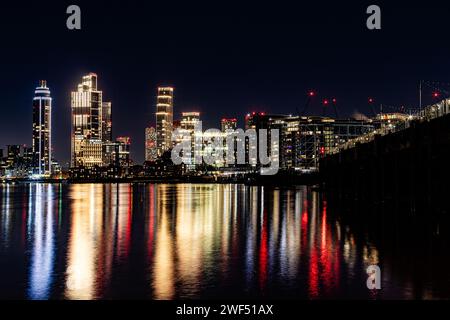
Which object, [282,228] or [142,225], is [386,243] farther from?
[142,225]

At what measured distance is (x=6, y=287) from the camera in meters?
20.8

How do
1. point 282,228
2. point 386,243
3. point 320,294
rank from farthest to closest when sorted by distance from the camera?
point 282,228 < point 386,243 < point 320,294

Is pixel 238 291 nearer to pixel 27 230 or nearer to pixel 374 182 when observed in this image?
pixel 27 230

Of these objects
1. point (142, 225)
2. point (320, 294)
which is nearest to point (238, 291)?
point (320, 294)

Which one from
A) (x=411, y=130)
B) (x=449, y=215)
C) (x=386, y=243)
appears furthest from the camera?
(x=411, y=130)

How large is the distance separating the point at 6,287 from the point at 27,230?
2066 cm

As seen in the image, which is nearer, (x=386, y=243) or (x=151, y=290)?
(x=151, y=290)

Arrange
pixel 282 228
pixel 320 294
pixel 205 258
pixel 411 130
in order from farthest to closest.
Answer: pixel 411 130 < pixel 282 228 < pixel 205 258 < pixel 320 294

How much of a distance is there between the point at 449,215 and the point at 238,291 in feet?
73.9
